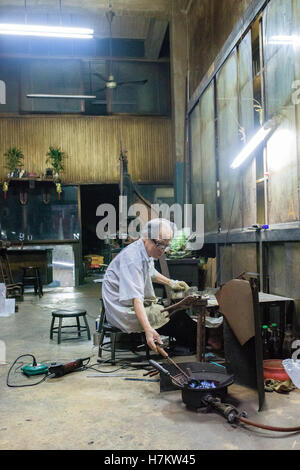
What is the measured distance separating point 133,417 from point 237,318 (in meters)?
1.16

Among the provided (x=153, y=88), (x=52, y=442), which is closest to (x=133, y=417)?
(x=52, y=442)

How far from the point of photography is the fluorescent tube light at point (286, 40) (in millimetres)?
4434

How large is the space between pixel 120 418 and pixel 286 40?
440cm

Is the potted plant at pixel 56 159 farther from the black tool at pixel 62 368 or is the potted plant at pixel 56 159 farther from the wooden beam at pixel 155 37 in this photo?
the black tool at pixel 62 368

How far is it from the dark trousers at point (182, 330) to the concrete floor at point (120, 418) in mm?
522

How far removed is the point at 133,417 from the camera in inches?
117

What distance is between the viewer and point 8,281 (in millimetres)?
9789

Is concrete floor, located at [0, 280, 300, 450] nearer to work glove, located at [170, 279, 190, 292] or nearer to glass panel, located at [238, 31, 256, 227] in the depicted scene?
work glove, located at [170, 279, 190, 292]

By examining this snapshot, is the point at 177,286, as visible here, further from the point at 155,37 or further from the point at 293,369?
the point at 155,37

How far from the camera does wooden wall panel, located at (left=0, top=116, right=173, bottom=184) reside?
13211 mm

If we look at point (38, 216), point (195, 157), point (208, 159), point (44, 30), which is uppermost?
point (44, 30)

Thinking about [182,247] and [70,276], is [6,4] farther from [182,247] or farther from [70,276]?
[182,247]

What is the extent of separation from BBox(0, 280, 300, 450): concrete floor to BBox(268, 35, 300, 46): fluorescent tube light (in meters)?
3.62

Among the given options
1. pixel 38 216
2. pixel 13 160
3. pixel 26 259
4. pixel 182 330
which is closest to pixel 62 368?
pixel 182 330
